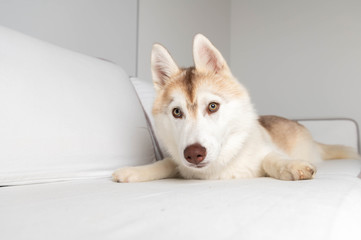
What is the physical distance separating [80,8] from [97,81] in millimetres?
824

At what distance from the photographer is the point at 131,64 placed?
256 cm

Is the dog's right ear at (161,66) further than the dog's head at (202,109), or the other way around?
the dog's right ear at (161,66)

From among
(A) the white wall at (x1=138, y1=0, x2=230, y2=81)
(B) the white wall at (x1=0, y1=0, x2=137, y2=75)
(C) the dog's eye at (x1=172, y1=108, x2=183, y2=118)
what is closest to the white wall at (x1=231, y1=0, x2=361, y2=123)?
(A) the white wall at (x1=138, y1=0, x2=230, y2=81)

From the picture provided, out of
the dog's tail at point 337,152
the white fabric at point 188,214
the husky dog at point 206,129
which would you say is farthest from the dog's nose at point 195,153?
the dog's tail at point 337,152

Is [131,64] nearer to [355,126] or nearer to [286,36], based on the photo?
[286,36]

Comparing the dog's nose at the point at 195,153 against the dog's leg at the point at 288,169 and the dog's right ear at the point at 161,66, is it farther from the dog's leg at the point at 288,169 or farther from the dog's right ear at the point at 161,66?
the dog's right ear at the point at 161,66

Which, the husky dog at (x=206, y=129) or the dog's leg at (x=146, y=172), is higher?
the husky dog at (x=206, y=129)

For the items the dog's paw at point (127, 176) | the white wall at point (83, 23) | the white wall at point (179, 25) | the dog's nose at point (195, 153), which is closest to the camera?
the dog's nose at point (195, 153)

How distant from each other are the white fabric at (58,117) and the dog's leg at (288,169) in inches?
28.1

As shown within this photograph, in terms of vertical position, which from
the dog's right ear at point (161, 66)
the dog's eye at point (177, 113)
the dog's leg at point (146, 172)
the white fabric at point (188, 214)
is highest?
the dog's right ear at point (161, 66)

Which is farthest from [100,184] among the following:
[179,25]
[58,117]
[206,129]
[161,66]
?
[179,25]

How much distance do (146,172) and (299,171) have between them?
0.63 m

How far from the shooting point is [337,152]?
7.69 feet

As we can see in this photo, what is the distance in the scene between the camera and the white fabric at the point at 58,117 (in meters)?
1.08
